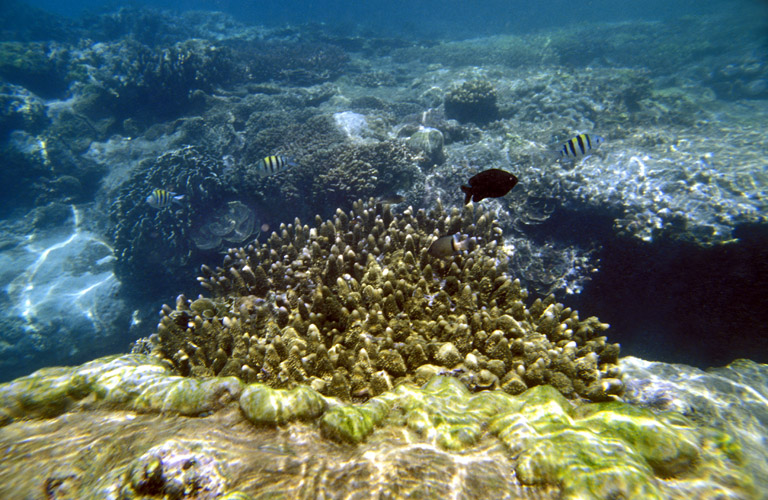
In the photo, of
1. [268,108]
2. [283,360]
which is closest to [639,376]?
[283,360]

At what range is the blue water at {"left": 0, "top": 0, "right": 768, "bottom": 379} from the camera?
5.66m

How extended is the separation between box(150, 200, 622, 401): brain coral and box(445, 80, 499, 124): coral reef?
825 cm

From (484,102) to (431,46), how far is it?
50.7 ft

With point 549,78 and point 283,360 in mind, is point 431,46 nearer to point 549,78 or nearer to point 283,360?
point 549,78

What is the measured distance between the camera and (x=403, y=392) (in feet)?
7.70

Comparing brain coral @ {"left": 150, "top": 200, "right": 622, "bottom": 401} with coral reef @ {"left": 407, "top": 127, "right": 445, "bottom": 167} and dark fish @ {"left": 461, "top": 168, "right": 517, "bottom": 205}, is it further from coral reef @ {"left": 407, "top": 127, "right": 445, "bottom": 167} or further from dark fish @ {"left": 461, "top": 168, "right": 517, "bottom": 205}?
coral reef @ {"left": 407, "top": 127, "right": 445, "bottom": 167}

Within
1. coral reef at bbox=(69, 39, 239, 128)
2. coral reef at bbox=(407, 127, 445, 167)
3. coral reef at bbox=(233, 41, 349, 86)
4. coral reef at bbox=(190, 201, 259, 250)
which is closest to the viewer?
coral reef at bbox=(190, 201, 259, 250)

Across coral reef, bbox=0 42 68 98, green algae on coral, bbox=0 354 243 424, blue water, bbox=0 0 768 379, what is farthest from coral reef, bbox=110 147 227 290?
coral reef, bbox=0 42 68 98

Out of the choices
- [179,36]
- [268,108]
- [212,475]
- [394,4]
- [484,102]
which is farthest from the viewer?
[394,4]

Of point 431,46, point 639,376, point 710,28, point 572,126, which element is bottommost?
point 639,376

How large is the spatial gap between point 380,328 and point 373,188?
4.40 meters

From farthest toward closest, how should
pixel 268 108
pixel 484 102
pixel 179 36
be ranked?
pixel 179 36 → pixel 268 108 → pixel 484 102

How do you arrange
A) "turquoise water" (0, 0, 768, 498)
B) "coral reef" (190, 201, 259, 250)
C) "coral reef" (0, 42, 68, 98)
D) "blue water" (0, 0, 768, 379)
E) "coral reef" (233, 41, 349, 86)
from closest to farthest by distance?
"turquoise water" (0, 0, 768, 498)
"blue water" (0, 0, 768, 379)
"coral reef" (190, 201, 259, 250)
"coral reef" (0, 42, 68, 98)
"coral reef" (233, 41, 349, 86)

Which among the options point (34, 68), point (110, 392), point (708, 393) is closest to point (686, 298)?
point (708, 393)
